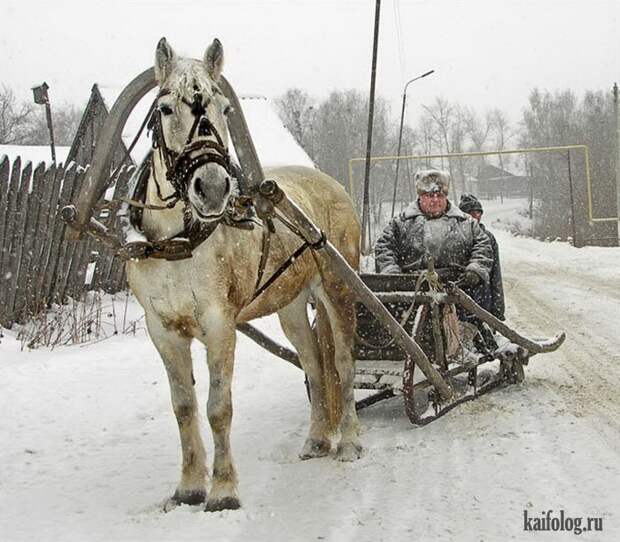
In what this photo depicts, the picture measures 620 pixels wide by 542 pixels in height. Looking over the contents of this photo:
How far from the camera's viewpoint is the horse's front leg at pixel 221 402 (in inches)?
155

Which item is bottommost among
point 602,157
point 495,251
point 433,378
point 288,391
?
point 288,391

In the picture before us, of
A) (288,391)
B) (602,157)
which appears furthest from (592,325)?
(602,157)

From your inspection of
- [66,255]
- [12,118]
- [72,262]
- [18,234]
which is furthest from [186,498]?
[12,118]

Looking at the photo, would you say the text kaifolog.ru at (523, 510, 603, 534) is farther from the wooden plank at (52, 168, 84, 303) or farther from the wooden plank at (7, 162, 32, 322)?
the wooden plank at (52, 168, 84, 303)

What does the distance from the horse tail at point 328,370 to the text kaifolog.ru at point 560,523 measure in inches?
75.9

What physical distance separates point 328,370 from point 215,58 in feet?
8.45

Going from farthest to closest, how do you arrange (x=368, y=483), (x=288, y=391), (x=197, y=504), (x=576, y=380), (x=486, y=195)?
(x=486, y=195)
(x=288, y=391)
(x=576, y=380)
(x=368, y=483)
(x=197, y=504)

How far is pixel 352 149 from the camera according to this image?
61438 mm

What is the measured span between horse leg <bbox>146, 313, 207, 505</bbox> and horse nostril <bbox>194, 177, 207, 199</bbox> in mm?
1007

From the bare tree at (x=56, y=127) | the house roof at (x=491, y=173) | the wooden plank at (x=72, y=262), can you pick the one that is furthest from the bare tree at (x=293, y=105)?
the wooden plank at (x=72, y=262)

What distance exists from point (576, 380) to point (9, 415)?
15.3 ft

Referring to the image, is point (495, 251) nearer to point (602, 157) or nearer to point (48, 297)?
point (48, 297)

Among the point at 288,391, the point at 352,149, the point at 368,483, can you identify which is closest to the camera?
the point at 368,483

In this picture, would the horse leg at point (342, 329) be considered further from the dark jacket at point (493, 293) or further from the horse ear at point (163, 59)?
the horse ear at point (163, 59)
